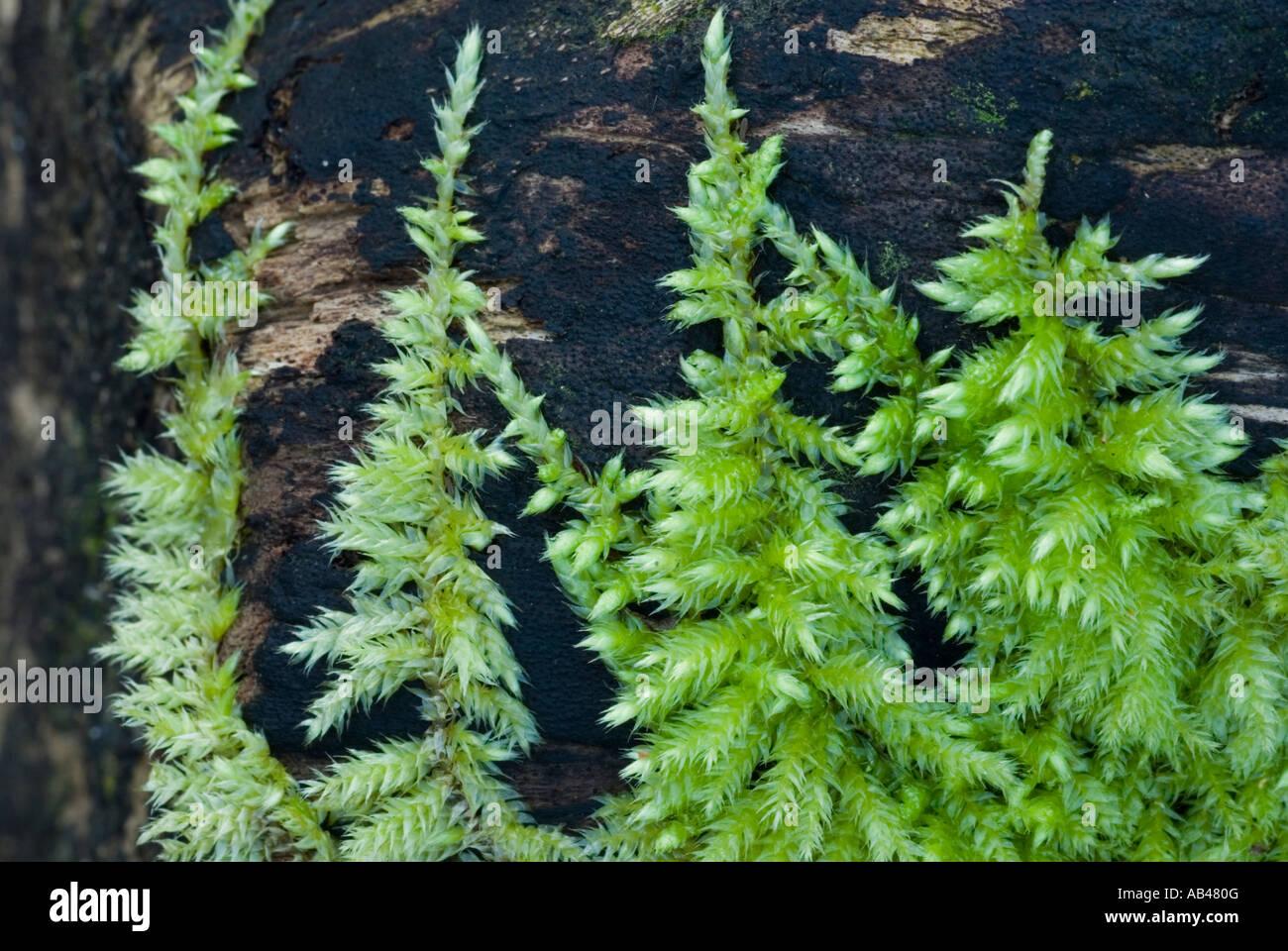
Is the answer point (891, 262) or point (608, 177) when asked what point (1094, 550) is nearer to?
point (891, 262)

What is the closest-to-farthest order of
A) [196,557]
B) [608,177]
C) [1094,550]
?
1. [1094,550]
2. [608,177]
3. [196,557]

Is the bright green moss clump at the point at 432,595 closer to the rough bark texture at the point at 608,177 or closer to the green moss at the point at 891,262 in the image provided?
the rough bark texture at the point at 608,177

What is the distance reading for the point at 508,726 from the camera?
2.10 metres

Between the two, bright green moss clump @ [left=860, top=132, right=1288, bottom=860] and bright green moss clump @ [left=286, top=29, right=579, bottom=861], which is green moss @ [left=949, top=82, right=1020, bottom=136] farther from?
bright green moss clump @ [left=286, top=29, right=579, bottom=861]

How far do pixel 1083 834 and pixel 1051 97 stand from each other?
57.5 inches

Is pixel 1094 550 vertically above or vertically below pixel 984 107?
below

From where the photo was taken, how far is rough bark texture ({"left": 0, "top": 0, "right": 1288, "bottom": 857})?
1.89 metres

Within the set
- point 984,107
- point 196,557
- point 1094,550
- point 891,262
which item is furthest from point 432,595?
point 984,107

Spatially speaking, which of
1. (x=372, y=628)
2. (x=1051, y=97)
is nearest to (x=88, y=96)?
(x=372, y=628)

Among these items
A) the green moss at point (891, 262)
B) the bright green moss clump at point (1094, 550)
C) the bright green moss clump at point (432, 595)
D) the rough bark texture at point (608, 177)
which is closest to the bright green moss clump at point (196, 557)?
the rough bark texture at point (608, 177)

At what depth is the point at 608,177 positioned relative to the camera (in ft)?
6.63

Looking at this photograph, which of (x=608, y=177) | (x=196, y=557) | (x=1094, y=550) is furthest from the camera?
(x=196, y=557)

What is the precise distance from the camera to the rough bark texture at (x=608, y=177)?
189 cm

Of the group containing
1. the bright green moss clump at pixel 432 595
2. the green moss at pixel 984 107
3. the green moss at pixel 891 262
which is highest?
the green moss at pixel 984 107
